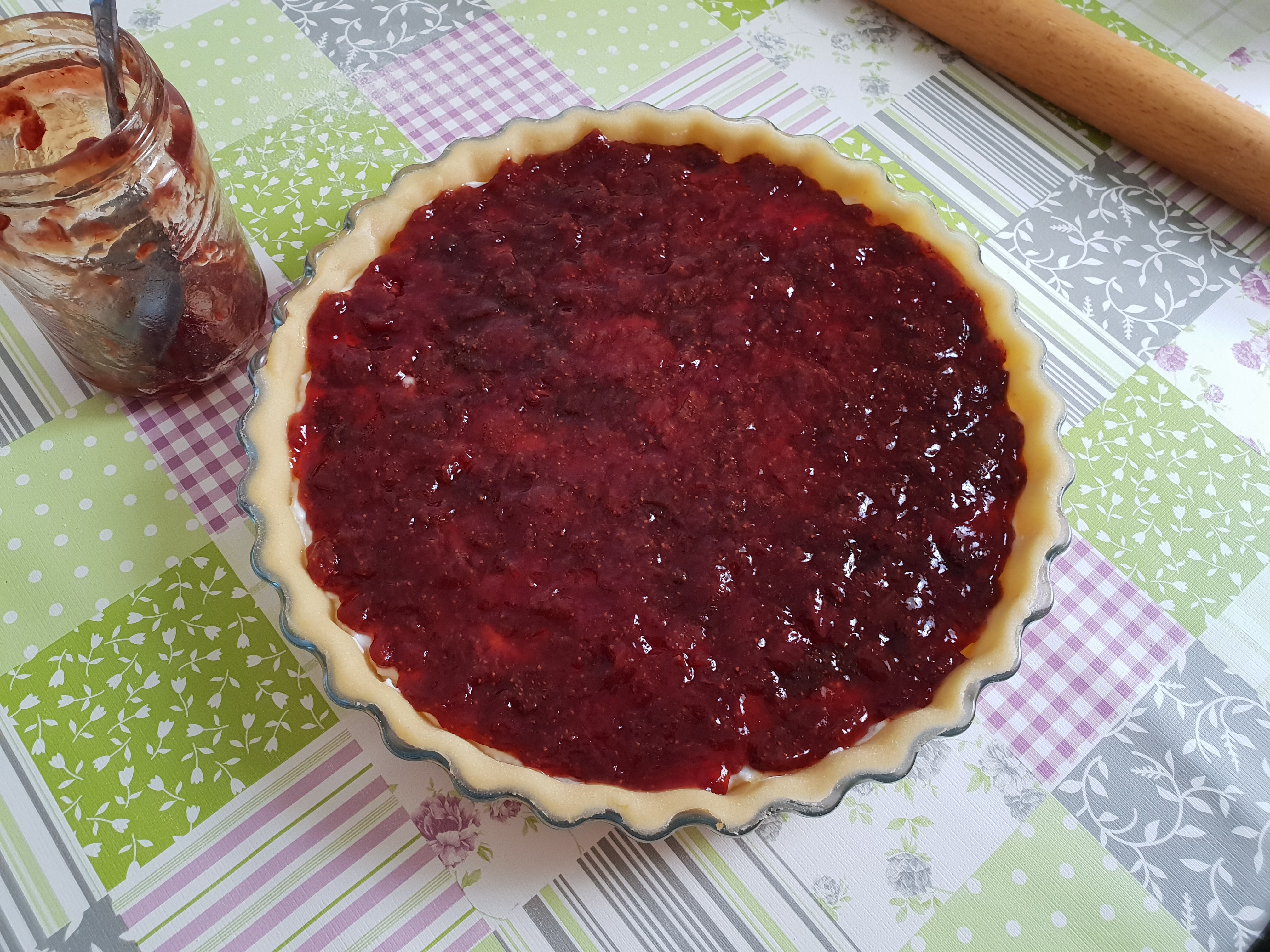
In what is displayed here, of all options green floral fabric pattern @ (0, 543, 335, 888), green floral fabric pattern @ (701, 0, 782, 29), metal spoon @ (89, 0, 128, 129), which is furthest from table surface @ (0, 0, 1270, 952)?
metal spoon @ (89, 0, 128, 129)

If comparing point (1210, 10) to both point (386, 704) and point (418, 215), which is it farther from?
point (386, 704)

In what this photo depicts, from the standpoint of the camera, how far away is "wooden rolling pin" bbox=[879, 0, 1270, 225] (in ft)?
6.63

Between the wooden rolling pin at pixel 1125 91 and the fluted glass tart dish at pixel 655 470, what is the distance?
68 cm

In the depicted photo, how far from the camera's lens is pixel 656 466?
5.00ft

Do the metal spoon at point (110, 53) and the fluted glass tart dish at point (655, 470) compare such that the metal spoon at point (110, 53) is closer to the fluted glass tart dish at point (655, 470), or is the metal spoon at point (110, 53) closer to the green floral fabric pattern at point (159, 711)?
the fluted glass tart dish at point (655, 470)

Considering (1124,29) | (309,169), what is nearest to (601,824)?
(309,169)

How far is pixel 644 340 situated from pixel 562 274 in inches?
7.8

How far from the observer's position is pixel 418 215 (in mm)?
1760

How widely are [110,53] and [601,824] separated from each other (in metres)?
1.31

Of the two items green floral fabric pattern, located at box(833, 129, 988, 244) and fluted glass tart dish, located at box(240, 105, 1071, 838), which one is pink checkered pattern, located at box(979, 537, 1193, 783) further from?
green floral fabric pattern, located at box(833, 129, 988, 244)

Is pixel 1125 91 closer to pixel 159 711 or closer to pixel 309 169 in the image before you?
pixel 309 169

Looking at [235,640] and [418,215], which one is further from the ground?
[418,215]

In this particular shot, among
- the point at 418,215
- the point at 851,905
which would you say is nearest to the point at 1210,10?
the point at 418,215

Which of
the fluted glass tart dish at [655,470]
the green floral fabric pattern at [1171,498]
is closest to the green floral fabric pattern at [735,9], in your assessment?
the fluted glass tart dish at [655,470]
